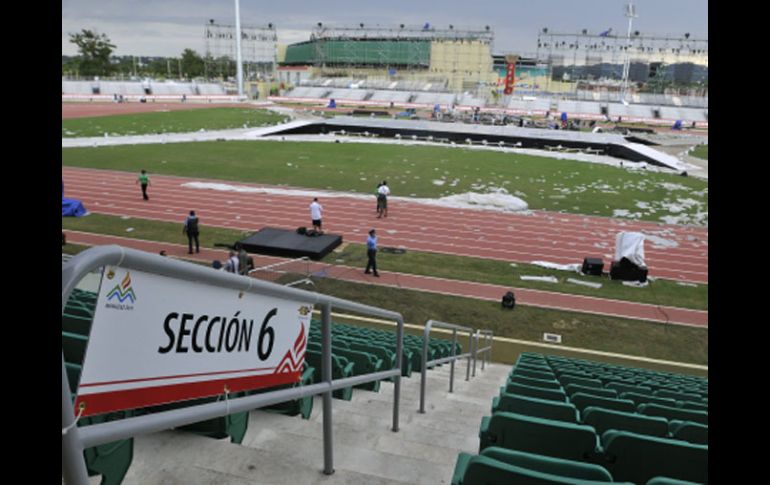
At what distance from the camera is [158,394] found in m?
1.90

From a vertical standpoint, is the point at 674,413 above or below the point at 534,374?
above

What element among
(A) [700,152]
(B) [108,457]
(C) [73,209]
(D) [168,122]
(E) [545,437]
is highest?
(D) [168,122]

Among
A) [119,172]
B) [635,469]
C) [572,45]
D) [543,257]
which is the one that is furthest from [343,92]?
[635,469]

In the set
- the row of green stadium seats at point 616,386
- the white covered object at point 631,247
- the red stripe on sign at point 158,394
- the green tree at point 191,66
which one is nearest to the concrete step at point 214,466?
the red stripe on sign at point 158,394

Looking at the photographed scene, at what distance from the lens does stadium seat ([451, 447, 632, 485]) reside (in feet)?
6.85

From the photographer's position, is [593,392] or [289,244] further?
[289,244]

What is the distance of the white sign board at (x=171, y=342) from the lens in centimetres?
165

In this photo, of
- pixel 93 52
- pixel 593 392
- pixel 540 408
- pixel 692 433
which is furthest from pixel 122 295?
pixel 93 52

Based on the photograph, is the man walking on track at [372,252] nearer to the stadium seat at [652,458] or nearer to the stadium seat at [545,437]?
the stadium seat at [545,437]

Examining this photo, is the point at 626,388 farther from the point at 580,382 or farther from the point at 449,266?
the point at 449,266

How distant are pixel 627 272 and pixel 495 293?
4625 mm

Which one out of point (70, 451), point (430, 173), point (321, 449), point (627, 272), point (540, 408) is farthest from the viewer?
point (430, 173)

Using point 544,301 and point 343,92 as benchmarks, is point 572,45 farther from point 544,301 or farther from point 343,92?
point 544,301

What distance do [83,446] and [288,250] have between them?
16.4 m
